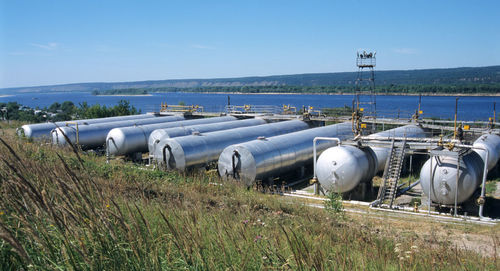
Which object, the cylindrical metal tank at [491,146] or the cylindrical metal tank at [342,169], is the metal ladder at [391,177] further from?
the cylindrical metal tank at [491,146]

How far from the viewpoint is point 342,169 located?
803 inches

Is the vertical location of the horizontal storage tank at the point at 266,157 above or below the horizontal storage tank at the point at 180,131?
below

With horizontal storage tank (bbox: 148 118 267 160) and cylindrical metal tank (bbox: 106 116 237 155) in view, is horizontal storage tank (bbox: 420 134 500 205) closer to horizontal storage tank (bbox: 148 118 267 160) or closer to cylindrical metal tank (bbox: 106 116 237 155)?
horizontal storage tank (bbox: 148 118 267 160)

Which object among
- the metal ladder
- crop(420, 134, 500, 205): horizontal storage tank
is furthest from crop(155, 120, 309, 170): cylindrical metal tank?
crop(420, 134, 500, 205): horizontal storage tank

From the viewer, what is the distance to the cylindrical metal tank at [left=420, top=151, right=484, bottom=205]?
58.5 feet

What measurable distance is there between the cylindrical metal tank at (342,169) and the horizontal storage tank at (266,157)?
8.94ft

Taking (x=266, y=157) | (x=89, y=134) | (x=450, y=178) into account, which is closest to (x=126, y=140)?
(x=89, y=134)

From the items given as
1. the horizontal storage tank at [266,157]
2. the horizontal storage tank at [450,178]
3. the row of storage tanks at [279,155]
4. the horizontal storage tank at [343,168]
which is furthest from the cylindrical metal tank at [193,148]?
the horizontal storage tank at [450,178]

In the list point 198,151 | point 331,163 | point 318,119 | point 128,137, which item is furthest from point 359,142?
point 128,137

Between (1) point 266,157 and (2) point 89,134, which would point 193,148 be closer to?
(1) point 266,157

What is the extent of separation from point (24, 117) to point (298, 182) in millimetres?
54543

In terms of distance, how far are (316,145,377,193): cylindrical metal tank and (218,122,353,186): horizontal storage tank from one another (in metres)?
2.73

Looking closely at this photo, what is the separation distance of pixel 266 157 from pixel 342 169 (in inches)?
160

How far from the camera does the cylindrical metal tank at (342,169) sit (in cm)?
2039
